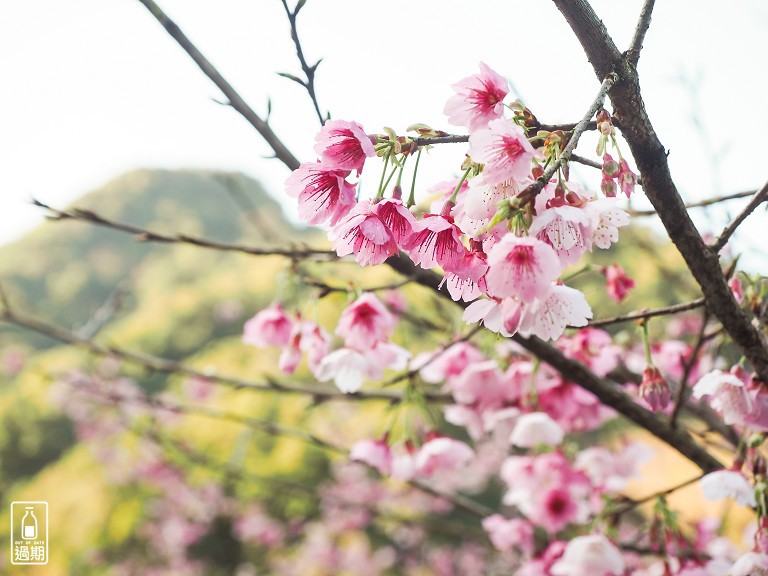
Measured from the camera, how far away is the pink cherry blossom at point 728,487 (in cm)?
97

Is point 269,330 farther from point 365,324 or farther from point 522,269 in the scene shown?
point 522,269

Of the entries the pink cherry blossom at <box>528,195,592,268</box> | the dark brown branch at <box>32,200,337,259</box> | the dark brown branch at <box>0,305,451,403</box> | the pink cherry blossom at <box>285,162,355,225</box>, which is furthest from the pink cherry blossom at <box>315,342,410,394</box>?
the pink cherry blossom at <box>528,195,592,268</box>

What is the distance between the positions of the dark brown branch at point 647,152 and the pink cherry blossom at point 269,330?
0.93 metres

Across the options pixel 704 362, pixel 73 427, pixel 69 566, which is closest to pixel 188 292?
pixel 73 427

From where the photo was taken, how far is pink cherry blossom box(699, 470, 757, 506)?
971 mm

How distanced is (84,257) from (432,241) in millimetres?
13800

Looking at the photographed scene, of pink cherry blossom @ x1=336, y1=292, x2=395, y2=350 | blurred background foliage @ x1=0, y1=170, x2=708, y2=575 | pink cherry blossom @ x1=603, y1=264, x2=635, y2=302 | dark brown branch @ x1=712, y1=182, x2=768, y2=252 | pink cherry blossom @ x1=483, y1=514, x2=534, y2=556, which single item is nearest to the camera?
dark brown branch @ x1=712, y1=182, x2=768, y2=252

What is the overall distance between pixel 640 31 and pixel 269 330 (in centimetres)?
102

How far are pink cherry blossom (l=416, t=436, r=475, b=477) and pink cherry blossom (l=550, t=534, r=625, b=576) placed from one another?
0.33 m

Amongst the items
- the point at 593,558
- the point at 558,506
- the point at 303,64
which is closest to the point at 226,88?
the point at 303,64

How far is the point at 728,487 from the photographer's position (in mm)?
981

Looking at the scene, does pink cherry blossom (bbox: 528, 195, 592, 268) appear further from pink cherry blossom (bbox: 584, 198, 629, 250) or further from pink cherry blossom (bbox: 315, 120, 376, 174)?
pink cherry blossom (bbox: 315, 120, 376, 174)

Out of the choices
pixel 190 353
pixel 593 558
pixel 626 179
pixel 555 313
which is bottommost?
pixel 593 558

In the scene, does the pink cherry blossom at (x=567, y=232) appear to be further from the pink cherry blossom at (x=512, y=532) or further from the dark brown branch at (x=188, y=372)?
the pink cherry blossom at (x=512, y=532)
